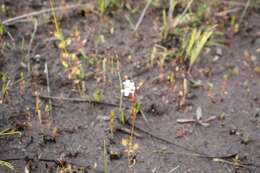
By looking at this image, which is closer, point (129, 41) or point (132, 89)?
point (132, 89)

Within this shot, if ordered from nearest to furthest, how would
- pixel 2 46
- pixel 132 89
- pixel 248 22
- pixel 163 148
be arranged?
pixel 132 89, pixel 163 148, pixel 2 46, pixel 248 22

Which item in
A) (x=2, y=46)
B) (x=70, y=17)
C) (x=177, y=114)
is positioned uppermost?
(x=70, y=17)

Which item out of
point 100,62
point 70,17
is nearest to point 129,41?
point 100,62

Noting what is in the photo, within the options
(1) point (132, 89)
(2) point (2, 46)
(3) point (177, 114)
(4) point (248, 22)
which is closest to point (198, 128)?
(3) point (177, 114)

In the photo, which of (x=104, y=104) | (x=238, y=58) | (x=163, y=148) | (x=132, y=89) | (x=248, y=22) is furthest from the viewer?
(x=248, y=22)

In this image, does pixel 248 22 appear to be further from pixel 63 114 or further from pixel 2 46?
pixel 2 46

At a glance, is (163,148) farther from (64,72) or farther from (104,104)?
(64,72)

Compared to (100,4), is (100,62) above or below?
below
